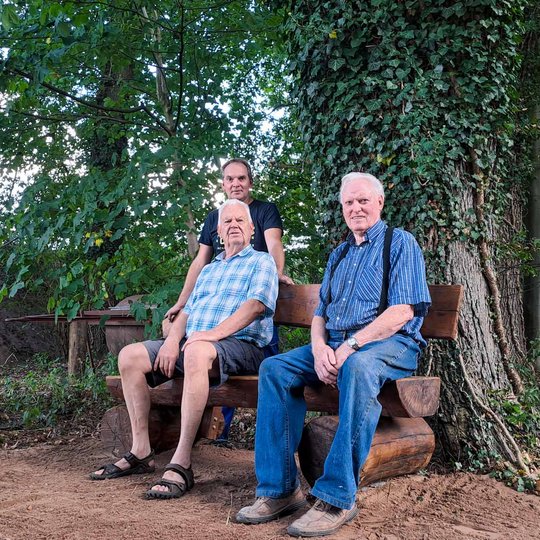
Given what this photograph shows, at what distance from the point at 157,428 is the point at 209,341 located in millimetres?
1017

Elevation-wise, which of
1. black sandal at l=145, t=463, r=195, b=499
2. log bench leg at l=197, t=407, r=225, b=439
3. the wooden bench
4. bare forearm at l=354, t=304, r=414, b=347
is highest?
bare forearm at l=354, t=304, r=414, b=347

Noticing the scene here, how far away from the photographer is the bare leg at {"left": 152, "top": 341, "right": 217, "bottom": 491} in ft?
11.8

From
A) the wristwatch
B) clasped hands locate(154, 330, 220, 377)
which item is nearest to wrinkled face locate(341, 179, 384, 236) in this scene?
the wristwatch

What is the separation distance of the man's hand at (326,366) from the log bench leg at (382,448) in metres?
0.28

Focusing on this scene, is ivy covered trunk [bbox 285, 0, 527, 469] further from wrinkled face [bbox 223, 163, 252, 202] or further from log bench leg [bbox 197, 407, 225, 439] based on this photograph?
log bench leg [bbox 197, 407, 225, 439]

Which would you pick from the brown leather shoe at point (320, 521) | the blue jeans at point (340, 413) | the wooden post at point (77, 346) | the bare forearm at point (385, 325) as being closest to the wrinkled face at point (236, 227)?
the blue jeans at point (340, 413)

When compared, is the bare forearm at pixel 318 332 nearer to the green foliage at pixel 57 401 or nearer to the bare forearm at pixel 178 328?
the bare forearm at pixel 178 328

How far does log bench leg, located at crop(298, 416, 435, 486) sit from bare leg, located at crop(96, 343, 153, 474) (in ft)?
3.56

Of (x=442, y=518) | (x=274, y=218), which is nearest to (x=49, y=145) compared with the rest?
(x=274, y=218)

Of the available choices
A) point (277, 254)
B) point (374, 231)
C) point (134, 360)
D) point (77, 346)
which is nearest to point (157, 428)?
point (134, 360)

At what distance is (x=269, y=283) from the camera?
13.1ft

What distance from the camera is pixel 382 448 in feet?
11.1

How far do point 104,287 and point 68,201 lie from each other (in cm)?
87

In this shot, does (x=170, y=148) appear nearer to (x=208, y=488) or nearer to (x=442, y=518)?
(x=208, y=488)
